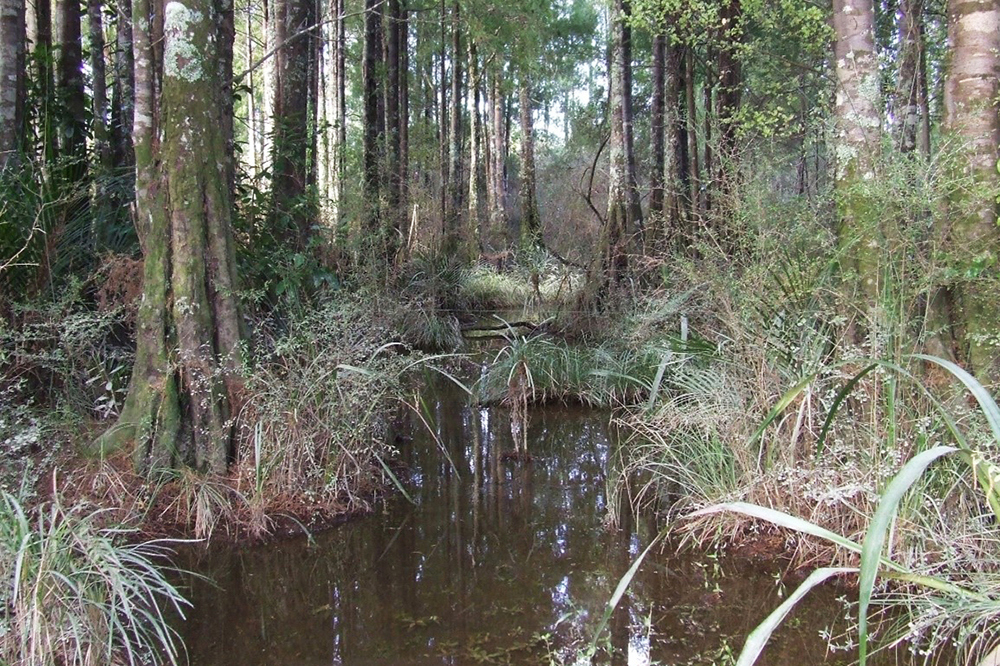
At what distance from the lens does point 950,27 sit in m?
3.54

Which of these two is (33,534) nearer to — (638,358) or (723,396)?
(723,396)

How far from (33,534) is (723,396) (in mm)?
3356

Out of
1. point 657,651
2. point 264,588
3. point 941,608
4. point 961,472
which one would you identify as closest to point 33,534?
point 264,588

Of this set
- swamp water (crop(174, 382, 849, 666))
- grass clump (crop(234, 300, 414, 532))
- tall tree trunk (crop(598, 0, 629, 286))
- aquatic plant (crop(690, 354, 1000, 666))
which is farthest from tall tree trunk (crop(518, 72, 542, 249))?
aquatic plant (crop(690, 354, 1000, 666))

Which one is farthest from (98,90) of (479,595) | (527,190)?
(527,190)

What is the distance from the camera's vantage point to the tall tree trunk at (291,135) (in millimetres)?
5867

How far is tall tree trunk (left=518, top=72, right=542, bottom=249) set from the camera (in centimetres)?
1393

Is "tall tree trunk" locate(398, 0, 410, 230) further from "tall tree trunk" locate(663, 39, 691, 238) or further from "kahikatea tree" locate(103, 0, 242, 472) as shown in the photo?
"kahikatea tree" locate(103, 0, 242, 472)

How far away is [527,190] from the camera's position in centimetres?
1565

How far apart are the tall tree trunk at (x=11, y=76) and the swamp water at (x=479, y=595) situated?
11.1 ft

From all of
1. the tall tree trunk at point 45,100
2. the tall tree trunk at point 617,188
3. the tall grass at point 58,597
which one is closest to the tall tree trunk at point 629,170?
the tall tree trunk at point 617,188

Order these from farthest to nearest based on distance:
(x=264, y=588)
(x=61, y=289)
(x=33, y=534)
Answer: (x=61, y=289) → (x=264, y=588) → (x=33, y=534)

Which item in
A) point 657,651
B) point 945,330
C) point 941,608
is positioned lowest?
point 657,651

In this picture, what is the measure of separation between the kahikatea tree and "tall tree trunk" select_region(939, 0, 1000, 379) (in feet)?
12.3
